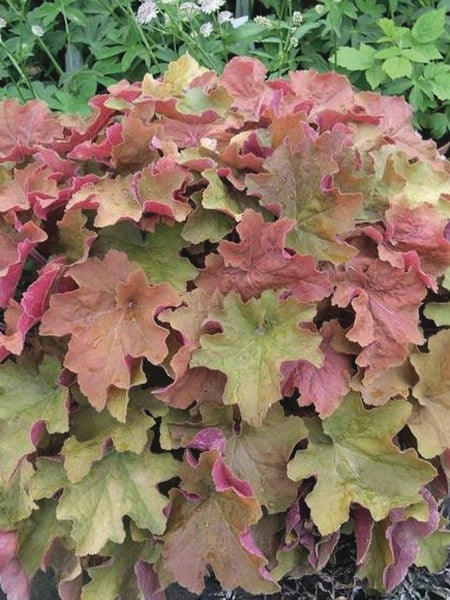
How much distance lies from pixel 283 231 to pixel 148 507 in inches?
19.7

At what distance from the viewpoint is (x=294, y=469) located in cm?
155

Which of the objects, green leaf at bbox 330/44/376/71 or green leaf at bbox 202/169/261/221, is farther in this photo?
green leaf at bbox 330/44/376/71

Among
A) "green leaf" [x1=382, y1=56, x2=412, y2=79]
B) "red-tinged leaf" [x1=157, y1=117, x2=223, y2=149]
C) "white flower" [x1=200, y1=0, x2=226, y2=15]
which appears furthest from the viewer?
"green leaf" [x1=382, y1=56, x2=412, y2=79]

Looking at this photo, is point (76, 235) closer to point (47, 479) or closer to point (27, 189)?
point (27, 189)

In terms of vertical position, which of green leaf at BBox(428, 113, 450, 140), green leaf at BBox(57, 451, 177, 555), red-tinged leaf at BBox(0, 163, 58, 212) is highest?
red-tinged leaf at BBox(0, 163, 58, 212)

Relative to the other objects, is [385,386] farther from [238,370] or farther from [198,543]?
[198,543]

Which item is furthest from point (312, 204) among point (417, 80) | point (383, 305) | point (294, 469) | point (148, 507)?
point (417, 80)

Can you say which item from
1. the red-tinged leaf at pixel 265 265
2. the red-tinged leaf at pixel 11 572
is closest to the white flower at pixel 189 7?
the red-tinged leaf at pixel 265 265

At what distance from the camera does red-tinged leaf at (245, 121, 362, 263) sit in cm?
159

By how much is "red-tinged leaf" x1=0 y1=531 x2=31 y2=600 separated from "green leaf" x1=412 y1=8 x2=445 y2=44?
5.98 ft

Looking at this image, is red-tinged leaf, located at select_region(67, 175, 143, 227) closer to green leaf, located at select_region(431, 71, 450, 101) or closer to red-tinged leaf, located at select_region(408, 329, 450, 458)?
red-tinged leaf, located at select_region(408, 329, 450, 458)

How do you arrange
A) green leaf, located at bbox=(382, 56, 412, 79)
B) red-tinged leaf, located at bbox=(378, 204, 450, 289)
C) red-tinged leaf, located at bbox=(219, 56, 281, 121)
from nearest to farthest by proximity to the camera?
red-tinged leaf, located at bbox=(378, 204, 450, 289) → red-tinged leaf, located at bbox=(219, 56, 281, 121) → green leaf, located at bbox=(382, 56, 412, 79)

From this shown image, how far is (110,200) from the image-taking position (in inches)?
62.9

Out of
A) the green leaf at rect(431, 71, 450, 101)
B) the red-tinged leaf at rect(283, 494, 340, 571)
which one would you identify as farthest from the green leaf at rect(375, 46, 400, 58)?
the red-tinged leaf at rect(283, 494, 340, 571)
